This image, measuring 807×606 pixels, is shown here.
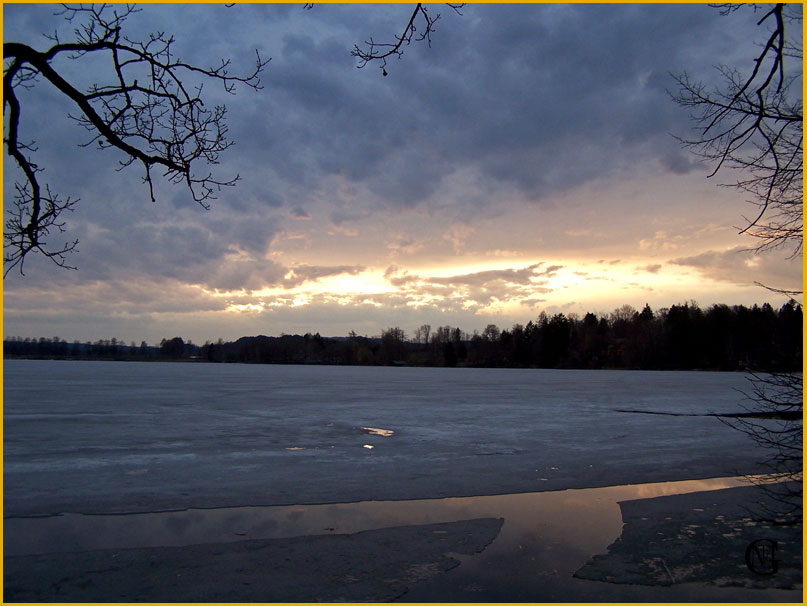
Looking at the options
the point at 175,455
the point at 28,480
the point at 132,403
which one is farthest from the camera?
the point at 132,403

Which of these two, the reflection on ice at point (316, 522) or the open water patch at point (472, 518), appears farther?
the reflection on ice at point (316, 522)

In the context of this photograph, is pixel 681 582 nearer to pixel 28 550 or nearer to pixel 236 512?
pixel 236 512

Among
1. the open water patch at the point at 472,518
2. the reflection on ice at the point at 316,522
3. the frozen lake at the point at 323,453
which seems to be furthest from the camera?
the frozen lake at the point at 323,453

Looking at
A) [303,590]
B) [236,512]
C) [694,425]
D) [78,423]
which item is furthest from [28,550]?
[694,425]

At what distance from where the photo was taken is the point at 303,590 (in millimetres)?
4855

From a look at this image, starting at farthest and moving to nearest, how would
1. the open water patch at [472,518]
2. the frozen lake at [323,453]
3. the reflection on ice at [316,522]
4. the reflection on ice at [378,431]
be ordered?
the reflection on ice at [378,431] → the frozen lake at [323,453] → the reflection on ice at [316,522] → the open water patch at [472,518]

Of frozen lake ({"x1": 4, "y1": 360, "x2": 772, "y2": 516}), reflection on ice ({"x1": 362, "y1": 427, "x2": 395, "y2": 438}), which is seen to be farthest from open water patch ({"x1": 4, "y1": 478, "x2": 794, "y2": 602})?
reflection on ice ({"x1": 362, "y1": 427, "x2": 395, "y2": 438})

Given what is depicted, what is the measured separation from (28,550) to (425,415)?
13.1 m

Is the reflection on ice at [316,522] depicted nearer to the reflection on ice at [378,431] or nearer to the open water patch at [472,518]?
the open water patch at [472,518]

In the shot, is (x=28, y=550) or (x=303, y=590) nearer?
(x=303, y=590)

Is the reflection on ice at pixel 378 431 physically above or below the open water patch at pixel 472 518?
above

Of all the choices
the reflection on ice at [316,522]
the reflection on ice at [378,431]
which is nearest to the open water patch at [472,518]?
the reflection on ice at [316,522]

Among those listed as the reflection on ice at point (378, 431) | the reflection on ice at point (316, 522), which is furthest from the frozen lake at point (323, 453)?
the reflection on ice at point (316, 522)

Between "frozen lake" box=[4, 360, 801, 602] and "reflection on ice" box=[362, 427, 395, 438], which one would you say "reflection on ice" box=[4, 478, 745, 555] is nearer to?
"frozen lake" box=[4, 360, 801, 602]
